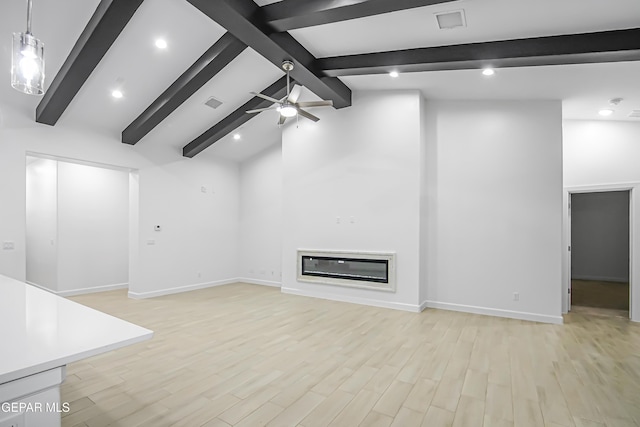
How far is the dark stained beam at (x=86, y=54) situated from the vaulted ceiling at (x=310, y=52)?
0.5 inches

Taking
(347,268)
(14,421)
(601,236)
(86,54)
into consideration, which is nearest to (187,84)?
(86,54)

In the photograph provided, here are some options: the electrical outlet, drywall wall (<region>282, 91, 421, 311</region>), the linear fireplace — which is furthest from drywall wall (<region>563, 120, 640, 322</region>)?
the electrical outlet

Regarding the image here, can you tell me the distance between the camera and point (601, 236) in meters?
8.77

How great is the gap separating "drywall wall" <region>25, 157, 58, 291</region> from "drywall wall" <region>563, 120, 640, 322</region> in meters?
9.04

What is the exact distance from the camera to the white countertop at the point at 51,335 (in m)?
1.15

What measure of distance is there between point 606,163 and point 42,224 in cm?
1018

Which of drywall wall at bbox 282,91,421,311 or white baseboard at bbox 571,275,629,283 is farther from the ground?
drywall wall at bbox 282,91,421,311

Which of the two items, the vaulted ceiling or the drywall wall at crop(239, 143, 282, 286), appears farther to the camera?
the drywall wall at crop(239, 143, 282, 286)

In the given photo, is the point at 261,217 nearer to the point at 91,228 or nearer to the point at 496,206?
the point at 91,228

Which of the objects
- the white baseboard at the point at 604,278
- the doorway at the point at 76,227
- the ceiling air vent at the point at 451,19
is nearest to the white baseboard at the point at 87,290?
the doorway at the point at 76,227

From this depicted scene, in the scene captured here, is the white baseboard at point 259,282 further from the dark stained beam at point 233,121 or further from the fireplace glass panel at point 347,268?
the dark stained beam at point 233,121

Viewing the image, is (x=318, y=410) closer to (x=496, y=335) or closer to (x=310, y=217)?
(x=496, y=335)

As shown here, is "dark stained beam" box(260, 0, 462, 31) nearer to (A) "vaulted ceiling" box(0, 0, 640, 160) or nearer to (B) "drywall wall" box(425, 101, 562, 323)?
(A) "vaulted ceiling" box(0, 0, 640, 160)

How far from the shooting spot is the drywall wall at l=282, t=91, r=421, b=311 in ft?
17.8
